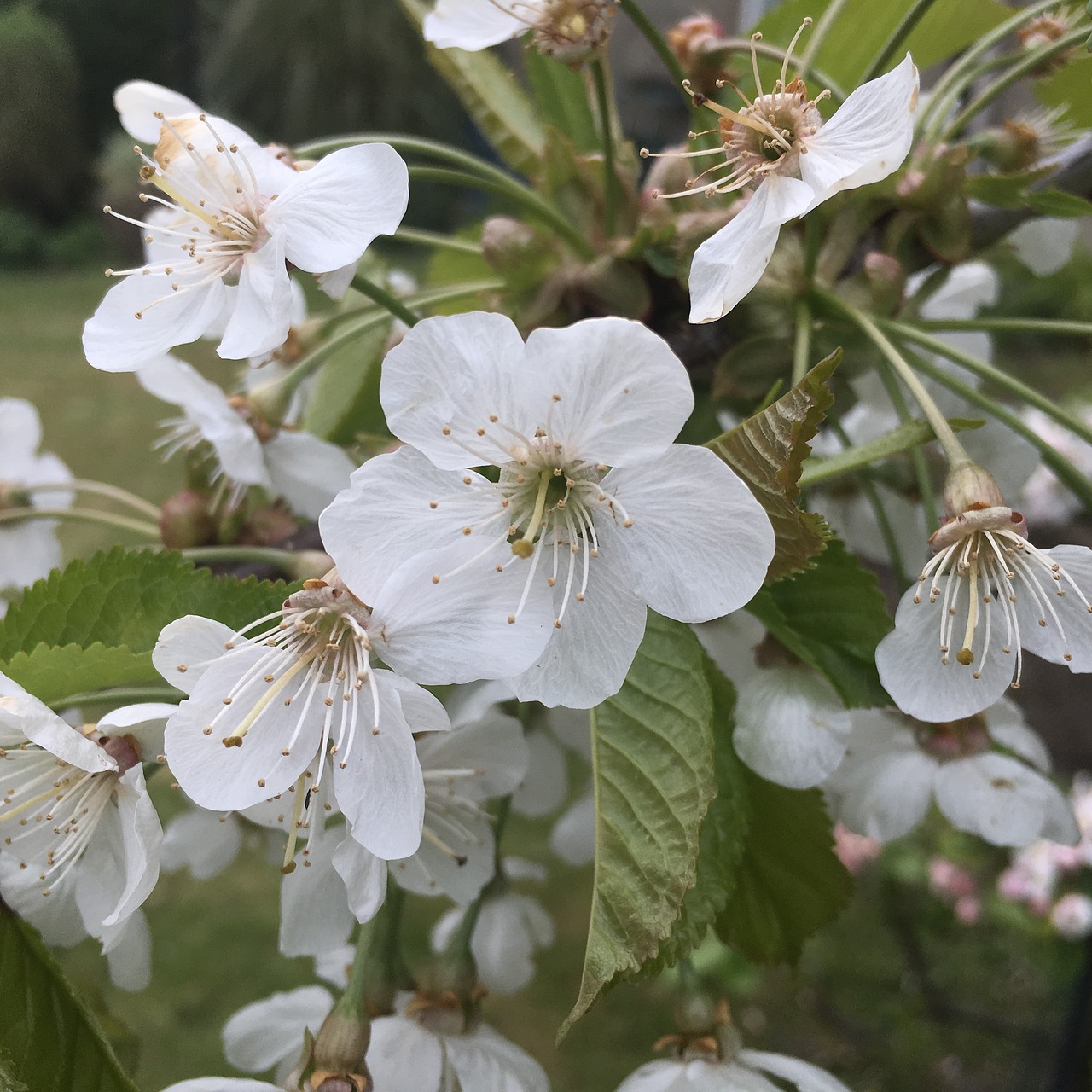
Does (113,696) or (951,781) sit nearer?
(113,696)

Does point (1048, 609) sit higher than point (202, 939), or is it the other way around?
point (1048, 609)

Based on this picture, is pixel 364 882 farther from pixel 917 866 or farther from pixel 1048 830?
pixel 917 866

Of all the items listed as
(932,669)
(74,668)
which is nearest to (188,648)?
(74,668)

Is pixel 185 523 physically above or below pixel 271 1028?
above

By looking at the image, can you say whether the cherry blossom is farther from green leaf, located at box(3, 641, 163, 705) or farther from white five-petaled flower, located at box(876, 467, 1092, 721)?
white five-petaled flower, located at box(876, 467, 1092, 721)

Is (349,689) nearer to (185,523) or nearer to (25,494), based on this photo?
(185,523)

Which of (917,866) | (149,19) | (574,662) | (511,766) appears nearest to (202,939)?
(917,866)
